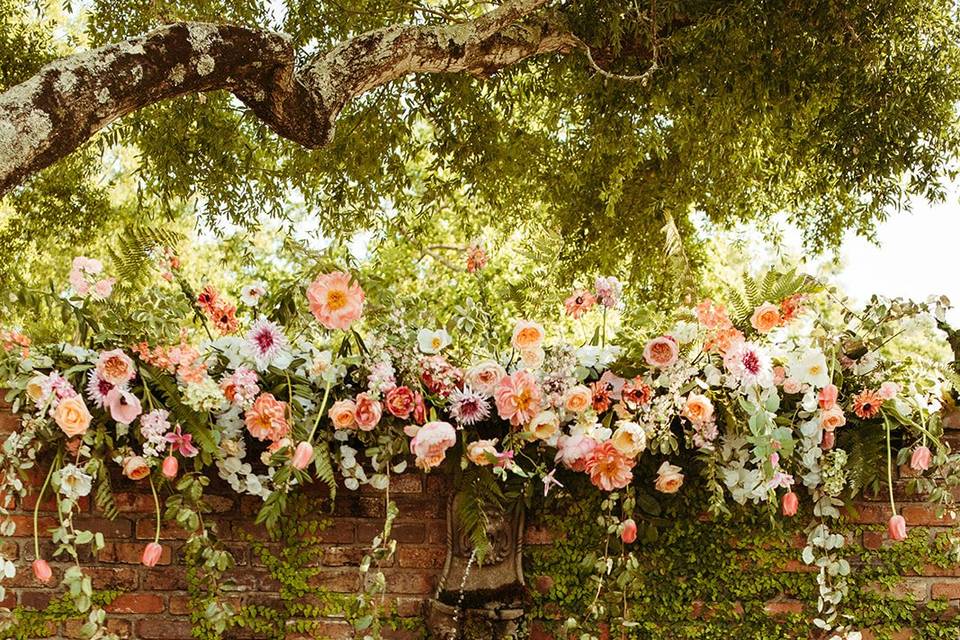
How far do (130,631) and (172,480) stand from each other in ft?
1.71

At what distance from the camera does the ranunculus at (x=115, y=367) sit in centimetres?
262

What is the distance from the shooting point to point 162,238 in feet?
9.27

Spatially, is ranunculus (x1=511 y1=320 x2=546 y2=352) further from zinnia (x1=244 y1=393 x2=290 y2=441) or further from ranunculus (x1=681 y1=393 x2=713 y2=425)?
zinnia (x1=244 y1=393 x2=290 y2=441)

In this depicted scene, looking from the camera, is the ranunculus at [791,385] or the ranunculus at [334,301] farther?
the ranunculus at [791,385]

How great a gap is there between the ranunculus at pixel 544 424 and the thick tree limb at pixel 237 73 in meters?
1.99

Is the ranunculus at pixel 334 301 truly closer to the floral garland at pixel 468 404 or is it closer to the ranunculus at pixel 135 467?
the floral garland at pixel 468 404

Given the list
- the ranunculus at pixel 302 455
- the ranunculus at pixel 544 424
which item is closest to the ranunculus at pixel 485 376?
the ranunculus at pixel 544 424

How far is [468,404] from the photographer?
2779 mm

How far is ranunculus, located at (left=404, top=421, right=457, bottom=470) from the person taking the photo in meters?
2.63

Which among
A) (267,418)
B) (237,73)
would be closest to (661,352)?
(267,418)

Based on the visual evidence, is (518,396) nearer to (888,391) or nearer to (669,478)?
(669,478)

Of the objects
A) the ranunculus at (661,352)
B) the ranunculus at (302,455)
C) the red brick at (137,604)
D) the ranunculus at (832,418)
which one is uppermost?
the ranunculus at (661,352)

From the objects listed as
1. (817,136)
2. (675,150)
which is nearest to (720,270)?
(675,150)

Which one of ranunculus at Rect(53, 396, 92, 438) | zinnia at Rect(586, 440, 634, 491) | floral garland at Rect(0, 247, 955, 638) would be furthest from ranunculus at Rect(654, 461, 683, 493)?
ranunculus at Rect(53, 396, 92, 438)
